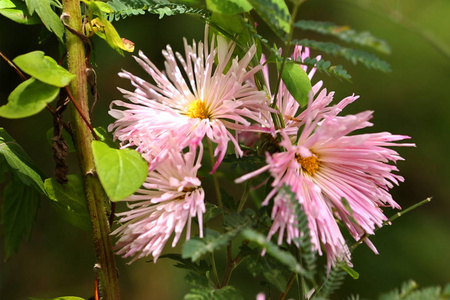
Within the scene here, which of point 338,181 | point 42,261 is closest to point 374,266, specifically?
point 42,261

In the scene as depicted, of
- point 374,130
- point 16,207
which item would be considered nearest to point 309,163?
point 16,207

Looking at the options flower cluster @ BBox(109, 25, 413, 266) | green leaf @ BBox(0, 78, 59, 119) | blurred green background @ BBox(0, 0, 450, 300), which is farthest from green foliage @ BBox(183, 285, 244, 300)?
blurred green background @ BBox(0, 0, 450, 300)

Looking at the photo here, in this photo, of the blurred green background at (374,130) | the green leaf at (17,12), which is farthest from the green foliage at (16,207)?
the blurred green background at (374,130)

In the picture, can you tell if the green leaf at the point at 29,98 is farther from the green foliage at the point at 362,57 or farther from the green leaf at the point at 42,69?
the green foliage at the point at 362,57

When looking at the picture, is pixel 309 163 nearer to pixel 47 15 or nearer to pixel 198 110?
pixel 198 110

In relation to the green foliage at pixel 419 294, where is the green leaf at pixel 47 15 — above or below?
above

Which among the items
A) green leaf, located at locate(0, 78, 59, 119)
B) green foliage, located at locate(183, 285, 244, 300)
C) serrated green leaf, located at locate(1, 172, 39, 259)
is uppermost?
green leaf, located at locate(0, 78, 59, 119)

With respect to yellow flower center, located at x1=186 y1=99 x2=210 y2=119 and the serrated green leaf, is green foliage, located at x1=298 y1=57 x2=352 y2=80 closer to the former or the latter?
yellow flower center, located at x1=186 y1=99 x2=210 y2=119
